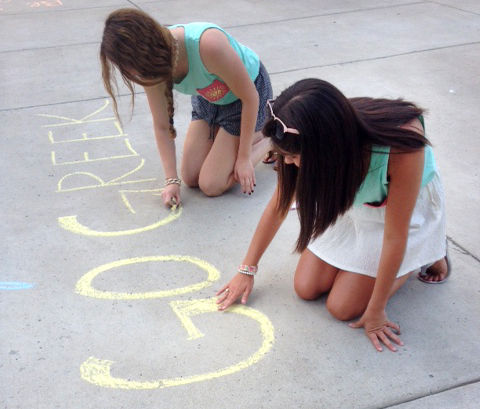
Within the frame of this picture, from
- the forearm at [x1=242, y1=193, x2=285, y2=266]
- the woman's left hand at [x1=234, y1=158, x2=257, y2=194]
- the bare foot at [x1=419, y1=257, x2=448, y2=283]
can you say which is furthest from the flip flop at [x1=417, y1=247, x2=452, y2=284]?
the woman's left hand at [x1=234, y1=158, x2=257, y2=194]

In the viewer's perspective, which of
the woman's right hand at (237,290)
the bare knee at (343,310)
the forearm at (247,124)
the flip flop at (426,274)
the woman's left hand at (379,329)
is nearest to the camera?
the woman's left hand at (379,329)

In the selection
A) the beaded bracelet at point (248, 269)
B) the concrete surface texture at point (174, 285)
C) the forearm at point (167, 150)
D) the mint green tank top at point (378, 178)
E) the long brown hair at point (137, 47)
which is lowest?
the concrete surface texture at point (174, 285)

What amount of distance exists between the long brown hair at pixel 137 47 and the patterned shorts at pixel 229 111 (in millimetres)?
716

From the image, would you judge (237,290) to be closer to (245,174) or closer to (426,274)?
(426,274)

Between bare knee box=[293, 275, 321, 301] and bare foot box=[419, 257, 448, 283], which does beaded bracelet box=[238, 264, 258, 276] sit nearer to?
bare knee box=[293, 275, 321, 301]

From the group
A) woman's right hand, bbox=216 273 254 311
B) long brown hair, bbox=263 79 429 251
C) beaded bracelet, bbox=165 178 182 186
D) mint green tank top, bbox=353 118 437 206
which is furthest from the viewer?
beaded bracelet, bbox=165 178 182 186

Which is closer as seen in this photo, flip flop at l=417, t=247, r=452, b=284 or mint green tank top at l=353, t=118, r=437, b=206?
mint green tank top at l=353, t=118, r=437, b=206

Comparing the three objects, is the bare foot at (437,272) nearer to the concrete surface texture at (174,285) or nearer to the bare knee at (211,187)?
the concrete surface texture at (174,285)

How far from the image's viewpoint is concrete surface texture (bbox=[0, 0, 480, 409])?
6.39 ft

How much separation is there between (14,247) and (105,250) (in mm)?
417

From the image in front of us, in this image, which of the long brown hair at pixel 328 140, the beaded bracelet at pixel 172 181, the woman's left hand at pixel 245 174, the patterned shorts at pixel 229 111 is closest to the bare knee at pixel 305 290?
the long brown hair at pixel 328 140

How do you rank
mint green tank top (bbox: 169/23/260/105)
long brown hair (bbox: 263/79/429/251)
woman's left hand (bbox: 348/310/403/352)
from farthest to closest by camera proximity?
mint green tank top (bbox: 169/23/260/105), woman's left hand (bbox: 348/310/403/352), long brown hair (bbox: 263/79/429/251)

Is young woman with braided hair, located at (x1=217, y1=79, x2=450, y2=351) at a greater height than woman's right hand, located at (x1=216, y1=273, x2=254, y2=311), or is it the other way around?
young woman with braided hair, located at (x1=217, y1=79, x2=450, y2=351)

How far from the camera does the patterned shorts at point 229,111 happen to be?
3.19 m
